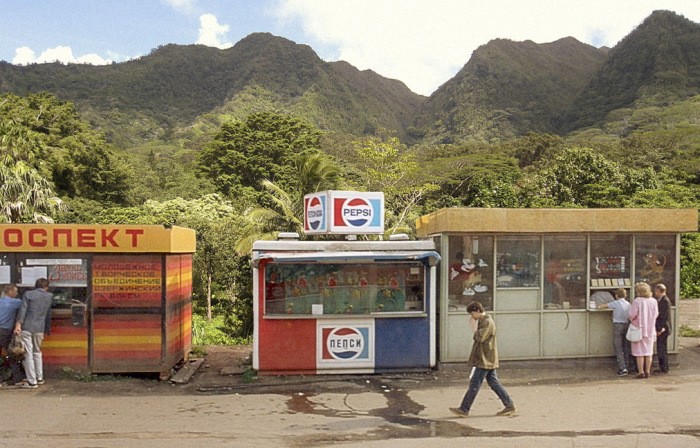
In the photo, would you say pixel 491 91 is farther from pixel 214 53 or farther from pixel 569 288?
pixel 569 288

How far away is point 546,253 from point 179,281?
6905 millimetres

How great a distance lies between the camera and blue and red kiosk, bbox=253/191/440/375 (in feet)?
39.9

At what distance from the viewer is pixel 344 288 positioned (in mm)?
12477

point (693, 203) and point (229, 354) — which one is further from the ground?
point (693, 203)

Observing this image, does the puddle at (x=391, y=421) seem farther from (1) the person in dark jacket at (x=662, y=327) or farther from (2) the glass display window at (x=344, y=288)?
(1) the person in dark jacket at (x=662, y=327)

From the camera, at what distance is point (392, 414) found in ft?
31.8

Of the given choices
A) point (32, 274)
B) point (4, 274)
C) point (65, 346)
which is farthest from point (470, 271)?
point (4, 274)

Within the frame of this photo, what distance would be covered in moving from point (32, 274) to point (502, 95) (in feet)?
372

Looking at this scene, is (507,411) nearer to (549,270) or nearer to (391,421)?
(391,421)

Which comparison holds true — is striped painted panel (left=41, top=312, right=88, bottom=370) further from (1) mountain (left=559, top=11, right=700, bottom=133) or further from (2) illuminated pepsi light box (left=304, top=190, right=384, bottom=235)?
(1) mountain (left=559, top=11, right=700, bottom=133)

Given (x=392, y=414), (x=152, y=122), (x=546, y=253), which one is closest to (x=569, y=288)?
(x=546, y=253)

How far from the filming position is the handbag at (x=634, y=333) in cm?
1194

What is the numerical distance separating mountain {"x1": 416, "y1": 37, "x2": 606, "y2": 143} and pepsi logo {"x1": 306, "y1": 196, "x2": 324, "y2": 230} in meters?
90.0

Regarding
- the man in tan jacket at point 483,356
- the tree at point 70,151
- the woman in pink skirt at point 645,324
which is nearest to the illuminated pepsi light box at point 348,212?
the man in tan jacket at point 483,356
